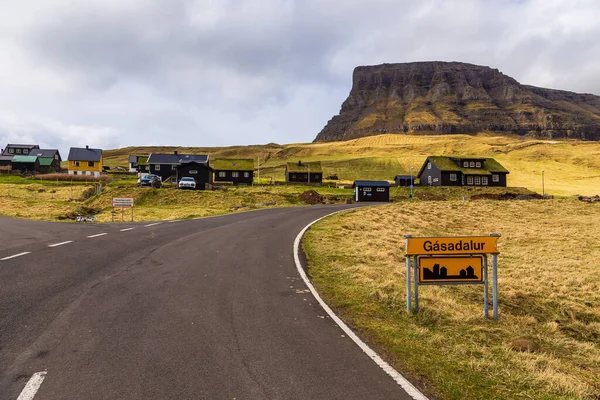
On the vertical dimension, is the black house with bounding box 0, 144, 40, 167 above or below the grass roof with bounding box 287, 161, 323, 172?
above

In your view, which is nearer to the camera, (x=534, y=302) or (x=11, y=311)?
(x=11, y=311)

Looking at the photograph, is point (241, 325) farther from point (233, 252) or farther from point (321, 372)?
point (233, 252)

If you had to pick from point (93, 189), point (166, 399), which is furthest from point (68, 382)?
point (93, 189)

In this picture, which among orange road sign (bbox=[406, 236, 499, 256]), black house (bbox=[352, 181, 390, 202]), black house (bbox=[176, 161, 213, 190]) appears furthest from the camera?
black house (bbox=[176, 161, 213, 190])

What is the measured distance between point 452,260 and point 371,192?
58.1 meters

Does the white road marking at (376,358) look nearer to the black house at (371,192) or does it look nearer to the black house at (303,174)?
the black house at (371,192)

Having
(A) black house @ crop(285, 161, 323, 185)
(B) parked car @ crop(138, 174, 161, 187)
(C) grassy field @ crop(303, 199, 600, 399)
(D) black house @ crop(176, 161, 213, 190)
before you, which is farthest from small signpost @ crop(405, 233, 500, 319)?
(A) black house @ crop(285, 161, 323, 185)

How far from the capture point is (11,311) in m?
8.22

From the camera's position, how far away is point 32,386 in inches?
203

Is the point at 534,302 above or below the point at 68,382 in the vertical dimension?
below

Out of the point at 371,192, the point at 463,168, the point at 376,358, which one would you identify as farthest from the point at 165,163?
the point at 376,358

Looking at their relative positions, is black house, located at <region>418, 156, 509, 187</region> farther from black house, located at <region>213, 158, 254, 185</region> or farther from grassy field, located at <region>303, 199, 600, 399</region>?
grassy field, located at <region>303, 199, 600, 399</region>

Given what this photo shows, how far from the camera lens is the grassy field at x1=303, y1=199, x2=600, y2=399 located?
5.79 metres

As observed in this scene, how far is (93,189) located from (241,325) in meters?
59.9
